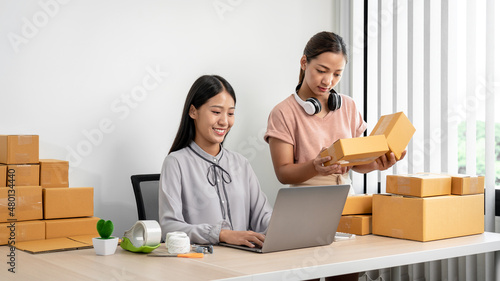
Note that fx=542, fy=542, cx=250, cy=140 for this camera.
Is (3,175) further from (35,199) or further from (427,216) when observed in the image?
(427,216)

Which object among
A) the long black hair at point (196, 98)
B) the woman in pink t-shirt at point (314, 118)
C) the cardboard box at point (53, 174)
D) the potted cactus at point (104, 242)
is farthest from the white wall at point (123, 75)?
the potted cactus at point (104, 242)

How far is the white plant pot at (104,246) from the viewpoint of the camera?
159 centimetres

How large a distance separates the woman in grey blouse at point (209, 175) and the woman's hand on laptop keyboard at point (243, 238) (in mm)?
165

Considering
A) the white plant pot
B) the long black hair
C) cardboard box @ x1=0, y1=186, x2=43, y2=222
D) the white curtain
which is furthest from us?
the white curtain

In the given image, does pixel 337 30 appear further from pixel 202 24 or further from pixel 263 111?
pixel 202 24

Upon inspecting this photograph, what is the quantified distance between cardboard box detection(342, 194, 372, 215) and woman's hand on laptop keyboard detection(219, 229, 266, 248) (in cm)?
54

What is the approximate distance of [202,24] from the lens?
2.87 m

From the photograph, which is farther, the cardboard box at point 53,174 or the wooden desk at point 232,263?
the cardboard box at point 53,174

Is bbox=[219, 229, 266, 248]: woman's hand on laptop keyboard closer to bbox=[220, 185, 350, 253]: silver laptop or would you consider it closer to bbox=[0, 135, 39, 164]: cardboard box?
bbox=[220, 185, 350, 253]: silver laptop

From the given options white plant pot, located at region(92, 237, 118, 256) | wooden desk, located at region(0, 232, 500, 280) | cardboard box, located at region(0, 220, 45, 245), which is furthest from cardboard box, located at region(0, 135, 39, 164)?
white plant pot, located at region(92, 237, 118, 256)

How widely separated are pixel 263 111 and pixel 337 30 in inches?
30.7

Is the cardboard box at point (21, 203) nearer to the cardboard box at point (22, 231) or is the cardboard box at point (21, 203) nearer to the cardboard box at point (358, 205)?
the cardboard box at point (22, 231)

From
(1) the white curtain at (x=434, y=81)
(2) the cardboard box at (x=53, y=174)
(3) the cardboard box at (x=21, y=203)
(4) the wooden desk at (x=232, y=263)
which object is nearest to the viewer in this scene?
(4) the wooden desk at (x=232, y=263)

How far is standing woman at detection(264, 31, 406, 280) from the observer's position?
2305 mm
